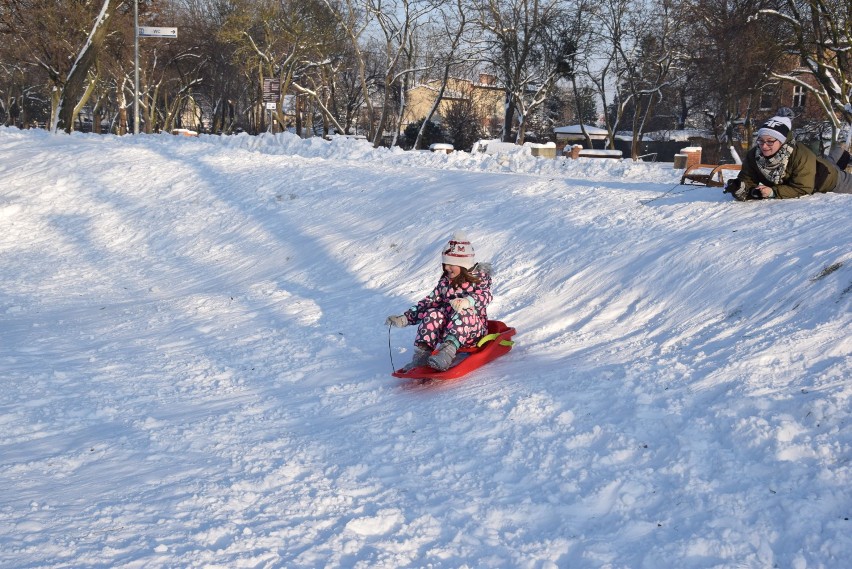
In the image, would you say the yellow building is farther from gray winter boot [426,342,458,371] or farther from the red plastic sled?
gray winter boot [426,342,458,371]

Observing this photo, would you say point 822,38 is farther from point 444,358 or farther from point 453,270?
point 444,358

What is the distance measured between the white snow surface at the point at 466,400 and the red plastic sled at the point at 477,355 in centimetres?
12

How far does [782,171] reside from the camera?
25.1 feet

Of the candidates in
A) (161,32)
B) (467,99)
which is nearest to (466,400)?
(161,32)

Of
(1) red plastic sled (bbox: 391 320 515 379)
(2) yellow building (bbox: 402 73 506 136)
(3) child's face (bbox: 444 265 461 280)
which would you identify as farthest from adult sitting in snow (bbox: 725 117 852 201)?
(2) yellow building (bbox: 402 73 506 136)

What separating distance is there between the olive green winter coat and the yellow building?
3039 cm

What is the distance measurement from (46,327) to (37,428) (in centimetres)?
342

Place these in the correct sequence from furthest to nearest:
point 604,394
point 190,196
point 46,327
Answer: point 190,196 < point 46,327 < point 604,394

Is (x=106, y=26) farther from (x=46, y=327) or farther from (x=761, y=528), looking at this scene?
(x=761, y=528)

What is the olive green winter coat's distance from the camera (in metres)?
7.64

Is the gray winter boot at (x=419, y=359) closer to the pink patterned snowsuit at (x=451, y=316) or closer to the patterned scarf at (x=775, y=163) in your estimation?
the pink patterned snowsuit at (x=451, y=316)

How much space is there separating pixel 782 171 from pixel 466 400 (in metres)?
4.46

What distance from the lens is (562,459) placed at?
4059 mm

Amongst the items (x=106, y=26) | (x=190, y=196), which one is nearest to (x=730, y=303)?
(x=190, y=196)
